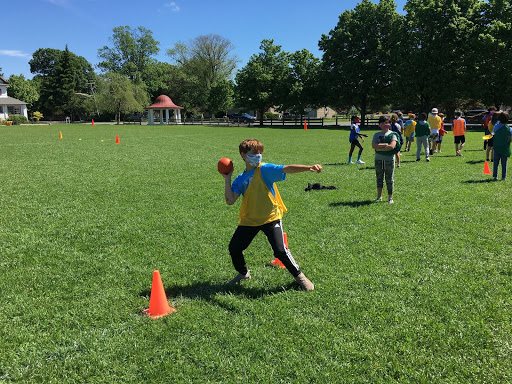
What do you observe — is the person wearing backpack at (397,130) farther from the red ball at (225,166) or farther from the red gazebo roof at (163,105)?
the red gazebo roof at (163,105)

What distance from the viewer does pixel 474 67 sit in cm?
3422

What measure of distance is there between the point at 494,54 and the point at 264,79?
27880 millimetres

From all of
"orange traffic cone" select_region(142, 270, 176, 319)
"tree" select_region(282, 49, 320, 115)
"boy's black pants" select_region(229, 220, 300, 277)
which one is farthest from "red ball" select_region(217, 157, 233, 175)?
"tree" select_region(282, 49, 320, 115)

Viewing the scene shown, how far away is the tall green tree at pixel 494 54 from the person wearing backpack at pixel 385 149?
3336 cm

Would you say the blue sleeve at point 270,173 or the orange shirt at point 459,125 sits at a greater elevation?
the orange shirt at point 459,125

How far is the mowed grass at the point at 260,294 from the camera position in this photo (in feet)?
9.78

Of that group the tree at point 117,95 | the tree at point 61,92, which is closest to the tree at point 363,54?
the tree at point 117,95

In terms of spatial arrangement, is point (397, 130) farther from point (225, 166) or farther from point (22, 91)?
point (22, 91)

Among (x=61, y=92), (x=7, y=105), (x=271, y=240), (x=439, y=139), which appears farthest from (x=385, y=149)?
(x=61, y=92)

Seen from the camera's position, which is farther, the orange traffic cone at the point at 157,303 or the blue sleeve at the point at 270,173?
the blue sleeve at the point at 270,173

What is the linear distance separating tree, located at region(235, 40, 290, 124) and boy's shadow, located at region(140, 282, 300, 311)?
4792cm

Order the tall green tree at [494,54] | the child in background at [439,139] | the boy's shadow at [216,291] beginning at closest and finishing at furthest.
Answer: the boy's shadow at [216,291]
the child in background at [439,139]
the tall green tree at [494,54]

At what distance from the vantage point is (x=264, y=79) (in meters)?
50.6

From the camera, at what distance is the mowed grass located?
9.78ft
